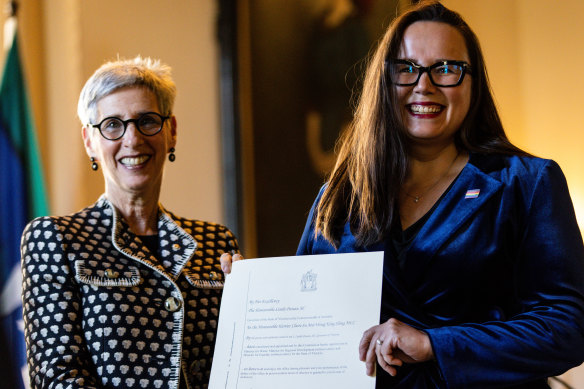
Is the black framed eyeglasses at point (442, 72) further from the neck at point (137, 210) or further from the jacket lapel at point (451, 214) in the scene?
the neck at point (137, 210)

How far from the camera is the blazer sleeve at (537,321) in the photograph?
5.16 ft

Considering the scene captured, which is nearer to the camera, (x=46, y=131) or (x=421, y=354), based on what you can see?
(x=421, y=354)

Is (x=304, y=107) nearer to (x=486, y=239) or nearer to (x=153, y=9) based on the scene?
(x=153, y=9)

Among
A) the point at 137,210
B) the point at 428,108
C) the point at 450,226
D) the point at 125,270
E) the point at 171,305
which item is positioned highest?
the point at 428,108

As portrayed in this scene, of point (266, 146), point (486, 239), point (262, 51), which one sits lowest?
point (266, 146)

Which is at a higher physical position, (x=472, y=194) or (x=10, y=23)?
(x=10, y=23)

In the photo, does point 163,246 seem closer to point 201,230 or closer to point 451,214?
point 201,230

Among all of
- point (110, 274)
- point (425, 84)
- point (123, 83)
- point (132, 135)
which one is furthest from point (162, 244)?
point (425, 84)

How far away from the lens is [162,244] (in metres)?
2.42

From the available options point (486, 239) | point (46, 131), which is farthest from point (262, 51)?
point (486, 239)

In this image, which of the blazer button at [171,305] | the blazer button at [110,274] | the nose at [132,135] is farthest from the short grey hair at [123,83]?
the blazer button at [171,305]

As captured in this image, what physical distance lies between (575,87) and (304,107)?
5.78 ft

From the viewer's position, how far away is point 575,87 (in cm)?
358

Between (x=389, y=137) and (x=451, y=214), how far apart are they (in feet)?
0.95
